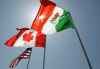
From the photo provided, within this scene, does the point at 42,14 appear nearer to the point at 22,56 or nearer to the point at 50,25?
the point at 50,25

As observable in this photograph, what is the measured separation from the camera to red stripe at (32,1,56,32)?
604 centimetres

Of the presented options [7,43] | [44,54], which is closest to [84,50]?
[44,54]

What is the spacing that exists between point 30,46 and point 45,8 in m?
0.86

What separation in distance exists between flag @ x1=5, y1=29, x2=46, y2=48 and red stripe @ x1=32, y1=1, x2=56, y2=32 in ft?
1.63

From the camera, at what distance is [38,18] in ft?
19.8

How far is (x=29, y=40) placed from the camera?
6.55m

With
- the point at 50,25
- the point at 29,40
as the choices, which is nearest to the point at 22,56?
the point at 29,40

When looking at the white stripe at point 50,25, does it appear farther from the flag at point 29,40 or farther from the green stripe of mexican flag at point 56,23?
the flag at point 29,40

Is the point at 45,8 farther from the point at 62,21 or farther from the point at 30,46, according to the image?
the point at 30,46

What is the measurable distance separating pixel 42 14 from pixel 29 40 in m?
0.72

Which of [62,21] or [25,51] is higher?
[62,21]

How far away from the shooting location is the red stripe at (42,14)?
604 centimetres

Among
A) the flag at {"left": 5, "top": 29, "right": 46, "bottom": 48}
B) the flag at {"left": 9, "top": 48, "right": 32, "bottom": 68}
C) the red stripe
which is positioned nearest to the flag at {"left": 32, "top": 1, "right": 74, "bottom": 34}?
the red stripe

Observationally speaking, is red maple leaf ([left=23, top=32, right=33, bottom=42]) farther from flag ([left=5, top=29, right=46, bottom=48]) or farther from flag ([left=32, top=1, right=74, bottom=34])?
flag ([left=32, top=1, right=74, bottom=34])
